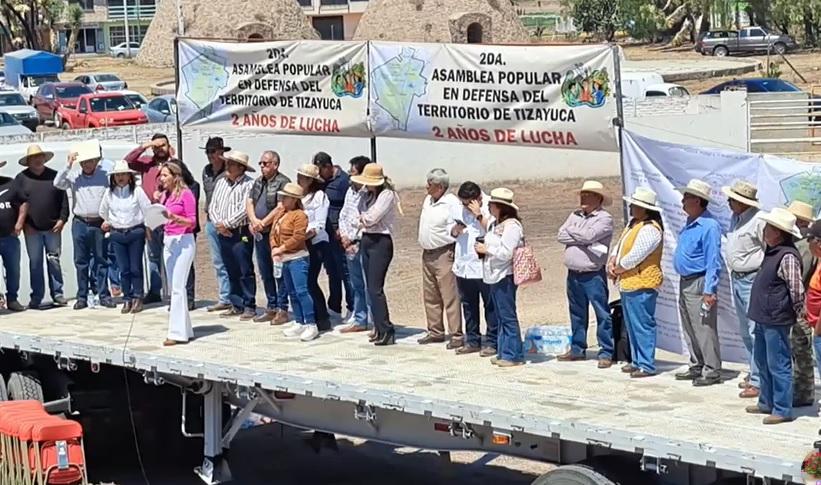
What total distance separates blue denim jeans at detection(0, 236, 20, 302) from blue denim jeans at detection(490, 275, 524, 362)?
506cm

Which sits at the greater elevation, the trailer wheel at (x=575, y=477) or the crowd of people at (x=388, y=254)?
the crowd of people at (x=388, y=254)

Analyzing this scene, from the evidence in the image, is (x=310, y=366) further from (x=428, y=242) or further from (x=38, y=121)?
(x=38, y=121)

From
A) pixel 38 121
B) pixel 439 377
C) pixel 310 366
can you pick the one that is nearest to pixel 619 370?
pixel 439 377

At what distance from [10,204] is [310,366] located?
4203mm

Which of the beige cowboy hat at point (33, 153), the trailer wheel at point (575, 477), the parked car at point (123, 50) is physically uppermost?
the parked car at point (123, 50)

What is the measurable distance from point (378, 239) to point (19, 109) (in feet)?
106

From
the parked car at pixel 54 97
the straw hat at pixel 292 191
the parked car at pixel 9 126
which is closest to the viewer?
the straw hat at pixel 292 191

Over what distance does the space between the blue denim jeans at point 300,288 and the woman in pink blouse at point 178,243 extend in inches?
32.9

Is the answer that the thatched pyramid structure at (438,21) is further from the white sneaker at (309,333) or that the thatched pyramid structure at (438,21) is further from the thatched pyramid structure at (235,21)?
the white sneaker at (309,333)

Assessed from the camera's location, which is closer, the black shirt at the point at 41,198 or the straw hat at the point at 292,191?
the straw hat at the point at 292,191

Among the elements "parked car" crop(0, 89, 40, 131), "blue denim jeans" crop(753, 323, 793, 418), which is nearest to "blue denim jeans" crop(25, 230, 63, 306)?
"blue denim jeans" crop(753, 323, 793, 418)

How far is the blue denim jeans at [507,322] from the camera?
11.2 meters

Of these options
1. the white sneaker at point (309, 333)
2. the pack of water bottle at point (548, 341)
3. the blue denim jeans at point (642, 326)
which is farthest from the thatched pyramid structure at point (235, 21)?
the blue denim jeans at point (642, 326)

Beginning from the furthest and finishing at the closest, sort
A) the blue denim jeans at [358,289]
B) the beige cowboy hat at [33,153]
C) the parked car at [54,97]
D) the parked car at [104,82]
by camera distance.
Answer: the parked car at [104,82] → the parked car at [54,97] → the beige cowboy hat at [33,153] → the blue denim jeans at [358,289]
